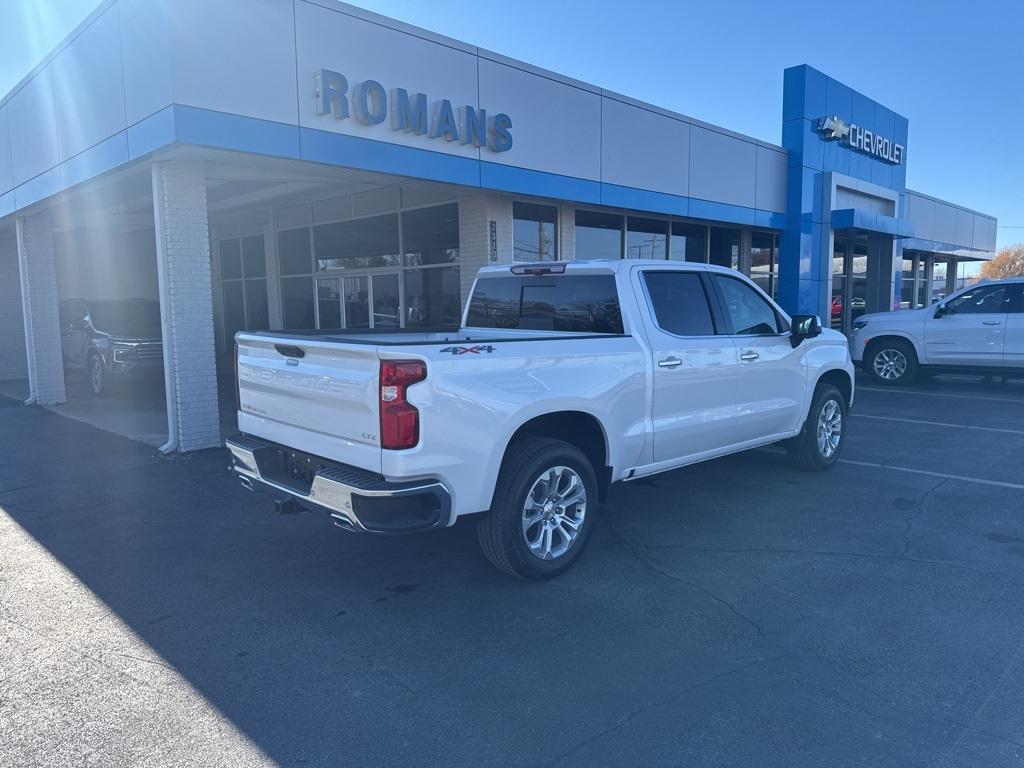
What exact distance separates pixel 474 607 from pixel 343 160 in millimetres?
6519

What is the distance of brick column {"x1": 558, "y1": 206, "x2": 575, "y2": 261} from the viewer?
42.7ft

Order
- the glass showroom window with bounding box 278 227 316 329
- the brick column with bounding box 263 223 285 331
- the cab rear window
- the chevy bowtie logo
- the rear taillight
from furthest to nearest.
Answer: the chevy bowtie logo < the brick column with bounding box 263 223 285 331 < the glass showroom window with bounding box 278 227 316 329 < the cab rear window < the rear taillight

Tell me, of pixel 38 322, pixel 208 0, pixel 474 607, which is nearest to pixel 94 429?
pixel 38 322

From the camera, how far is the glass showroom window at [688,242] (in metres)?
16.1

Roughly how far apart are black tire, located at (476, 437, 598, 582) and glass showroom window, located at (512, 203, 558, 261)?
793 centimetres

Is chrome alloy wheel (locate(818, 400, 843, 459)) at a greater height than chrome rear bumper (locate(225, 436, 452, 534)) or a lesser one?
lesser

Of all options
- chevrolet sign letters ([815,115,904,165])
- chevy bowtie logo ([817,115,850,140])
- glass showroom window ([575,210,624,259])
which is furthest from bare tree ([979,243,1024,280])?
glass showroom window ([575,210,624,259])

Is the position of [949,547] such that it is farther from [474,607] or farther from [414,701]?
[414,701]

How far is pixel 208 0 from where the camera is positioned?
7.94 m

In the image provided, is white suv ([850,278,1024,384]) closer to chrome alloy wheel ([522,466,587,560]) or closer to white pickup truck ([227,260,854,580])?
white pickup truck ([227,260,854,580])

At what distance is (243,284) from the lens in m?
18.9

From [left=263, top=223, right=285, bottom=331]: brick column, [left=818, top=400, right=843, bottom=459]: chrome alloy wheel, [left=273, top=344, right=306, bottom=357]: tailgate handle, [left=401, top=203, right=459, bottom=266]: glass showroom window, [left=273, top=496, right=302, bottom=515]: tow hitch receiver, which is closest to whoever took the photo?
[left=273, top=344, right=306, bottom=357]: tailgate handle

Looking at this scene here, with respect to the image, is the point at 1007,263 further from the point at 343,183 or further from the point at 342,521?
the point at 342,521

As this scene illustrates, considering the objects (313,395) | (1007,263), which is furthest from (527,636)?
(1007,263)
